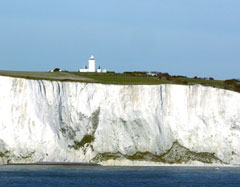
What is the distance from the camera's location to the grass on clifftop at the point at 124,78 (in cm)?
7825

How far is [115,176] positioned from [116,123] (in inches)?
565

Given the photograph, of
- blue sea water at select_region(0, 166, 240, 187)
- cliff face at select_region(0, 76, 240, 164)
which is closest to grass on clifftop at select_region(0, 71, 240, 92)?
cliff face at select_region(0, 76, 240, 164)

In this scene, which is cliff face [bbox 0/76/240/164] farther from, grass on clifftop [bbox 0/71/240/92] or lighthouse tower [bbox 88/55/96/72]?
lighthouse tower [bbox 88/55/96/72]

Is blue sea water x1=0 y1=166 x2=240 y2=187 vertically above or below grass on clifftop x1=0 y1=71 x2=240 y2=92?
below

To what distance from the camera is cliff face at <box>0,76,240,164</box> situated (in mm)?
71625

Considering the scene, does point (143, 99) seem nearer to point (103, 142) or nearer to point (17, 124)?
point (103, 142)

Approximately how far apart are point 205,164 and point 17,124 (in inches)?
733

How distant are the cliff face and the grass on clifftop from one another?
86.6 inches

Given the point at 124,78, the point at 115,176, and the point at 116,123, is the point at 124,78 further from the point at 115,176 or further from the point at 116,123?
the point at 115,176

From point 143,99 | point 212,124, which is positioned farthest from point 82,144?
point 212,124

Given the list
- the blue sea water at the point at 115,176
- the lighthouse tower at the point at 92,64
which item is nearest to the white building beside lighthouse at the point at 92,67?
the lighthouse tower at the point at 92,64

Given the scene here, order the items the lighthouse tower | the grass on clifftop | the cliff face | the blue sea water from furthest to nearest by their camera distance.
Result: the lighthouse tower < the grass on clifftop < the cliff face < the blue sea water

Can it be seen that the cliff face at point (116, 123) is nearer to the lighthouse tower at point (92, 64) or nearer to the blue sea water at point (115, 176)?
the blue sea water at point (115, 176)

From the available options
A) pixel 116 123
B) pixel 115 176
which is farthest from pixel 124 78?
pixel 115 176
